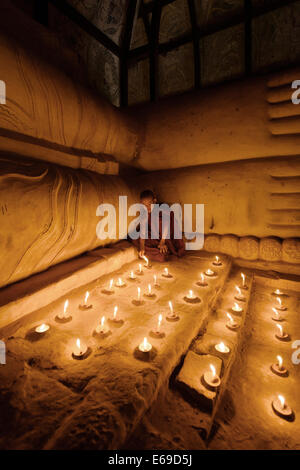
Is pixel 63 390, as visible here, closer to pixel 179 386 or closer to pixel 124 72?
pixel 179 386

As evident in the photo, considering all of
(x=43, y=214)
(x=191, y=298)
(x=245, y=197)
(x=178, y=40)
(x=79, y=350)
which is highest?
(x=178, y=40)

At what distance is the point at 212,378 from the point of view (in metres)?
1.39

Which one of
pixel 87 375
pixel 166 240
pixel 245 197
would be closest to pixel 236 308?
pixel 87 375

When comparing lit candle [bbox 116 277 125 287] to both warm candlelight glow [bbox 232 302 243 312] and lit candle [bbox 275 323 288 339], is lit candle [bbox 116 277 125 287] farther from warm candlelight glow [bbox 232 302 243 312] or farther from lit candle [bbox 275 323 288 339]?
lit candle [bbox 275 323 288 339]

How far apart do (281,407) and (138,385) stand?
1015 mm

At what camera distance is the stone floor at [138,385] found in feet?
3.44

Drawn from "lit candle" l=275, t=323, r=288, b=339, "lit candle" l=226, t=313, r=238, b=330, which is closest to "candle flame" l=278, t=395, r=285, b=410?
"lit candle" l=226, t=313, r=238, b=330

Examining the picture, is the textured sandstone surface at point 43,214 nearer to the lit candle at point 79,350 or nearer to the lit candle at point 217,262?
the lit candle at point 79,350

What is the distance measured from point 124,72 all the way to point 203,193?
10.4 ft

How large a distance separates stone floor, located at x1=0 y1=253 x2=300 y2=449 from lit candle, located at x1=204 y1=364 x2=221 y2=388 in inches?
2.5

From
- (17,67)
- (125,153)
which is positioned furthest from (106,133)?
(17,67)

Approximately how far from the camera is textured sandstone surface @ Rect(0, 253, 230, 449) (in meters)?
1.00

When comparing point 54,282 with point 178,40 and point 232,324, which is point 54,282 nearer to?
point 232,324

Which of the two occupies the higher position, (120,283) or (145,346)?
(120,283)
